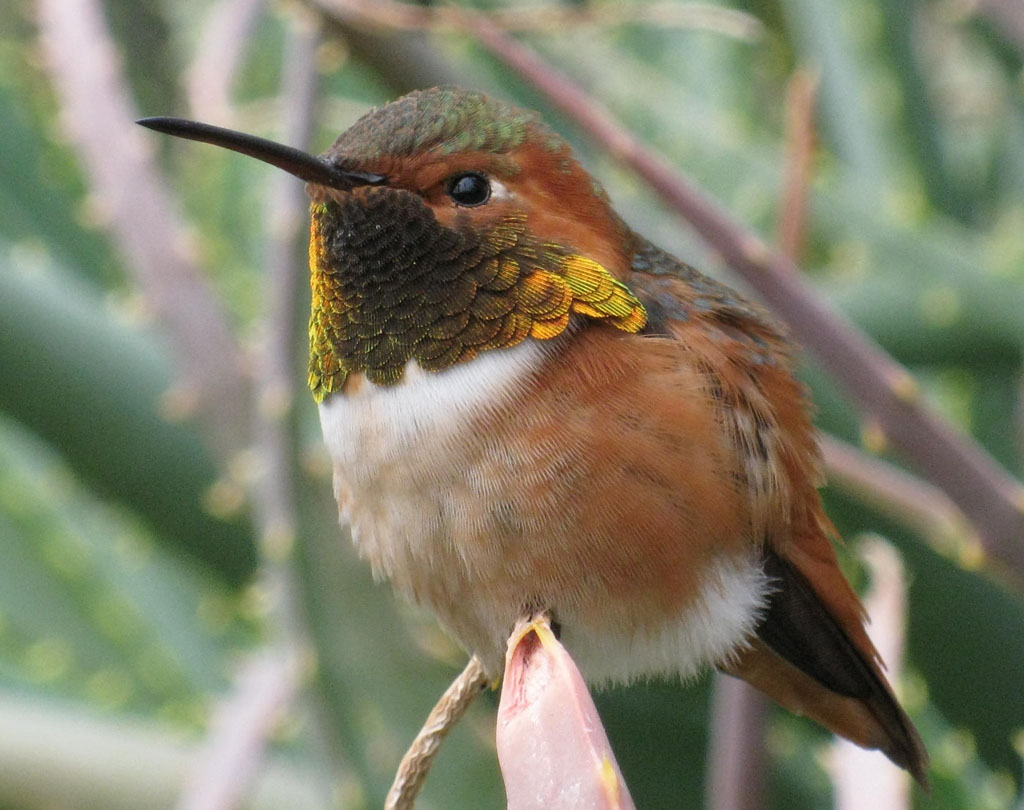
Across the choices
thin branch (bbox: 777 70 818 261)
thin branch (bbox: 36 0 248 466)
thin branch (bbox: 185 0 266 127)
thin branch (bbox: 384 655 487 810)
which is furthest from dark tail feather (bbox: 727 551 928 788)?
thin branch (bbox: 185 0 266 127)

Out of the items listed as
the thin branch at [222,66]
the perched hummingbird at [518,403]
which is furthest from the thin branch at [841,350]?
the thin branch at [222,66]

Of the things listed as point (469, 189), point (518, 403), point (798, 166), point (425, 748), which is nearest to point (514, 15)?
point (798, 166)

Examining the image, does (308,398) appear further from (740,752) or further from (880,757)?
(880,757)

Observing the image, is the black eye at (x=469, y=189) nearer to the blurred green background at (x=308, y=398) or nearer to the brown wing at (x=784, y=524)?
the brown wing at (x=784, y=524)

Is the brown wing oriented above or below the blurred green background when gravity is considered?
below

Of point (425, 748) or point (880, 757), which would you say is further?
point (880, 757)

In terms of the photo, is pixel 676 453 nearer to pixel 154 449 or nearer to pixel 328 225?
pixel 328 225

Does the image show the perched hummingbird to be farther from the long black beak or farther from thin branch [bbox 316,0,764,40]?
thin branch [bbox 316,0,764,40]
